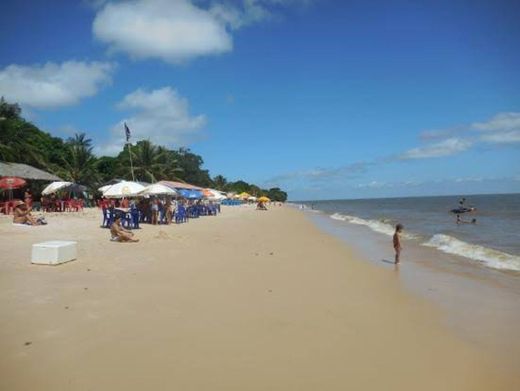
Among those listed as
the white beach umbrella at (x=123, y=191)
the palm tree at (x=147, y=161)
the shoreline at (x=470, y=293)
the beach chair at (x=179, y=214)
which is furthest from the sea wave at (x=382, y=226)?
the palm tree at (x=147, y=161)

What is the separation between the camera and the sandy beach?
12.7 feet

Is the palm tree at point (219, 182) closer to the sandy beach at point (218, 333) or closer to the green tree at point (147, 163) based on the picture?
the green tree at point (147, 163)

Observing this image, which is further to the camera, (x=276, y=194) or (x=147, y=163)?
(x=276, y=194)

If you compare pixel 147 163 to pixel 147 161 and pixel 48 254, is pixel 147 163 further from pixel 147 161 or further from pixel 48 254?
pixel 48 254

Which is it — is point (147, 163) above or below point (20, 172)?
above

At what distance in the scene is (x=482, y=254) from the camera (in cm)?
1387

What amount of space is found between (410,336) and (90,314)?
3.89 meters

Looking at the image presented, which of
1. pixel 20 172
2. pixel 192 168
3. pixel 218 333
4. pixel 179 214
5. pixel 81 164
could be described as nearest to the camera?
pixel 218 333

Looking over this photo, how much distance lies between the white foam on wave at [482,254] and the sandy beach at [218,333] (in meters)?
5.10

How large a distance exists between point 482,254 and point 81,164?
3423cm

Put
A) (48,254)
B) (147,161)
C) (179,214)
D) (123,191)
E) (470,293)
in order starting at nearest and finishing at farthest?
(470,293), (48,254), (123,191), (179,214), (147,161)

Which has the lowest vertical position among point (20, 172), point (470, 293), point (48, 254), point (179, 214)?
point (470, 293)

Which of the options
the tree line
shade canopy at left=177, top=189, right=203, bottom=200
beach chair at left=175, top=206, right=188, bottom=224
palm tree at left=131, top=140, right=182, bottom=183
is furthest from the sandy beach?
palm tree at left=131, top=140, right=182, bottom=183

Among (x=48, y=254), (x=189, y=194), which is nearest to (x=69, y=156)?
(x=189, y=194)
